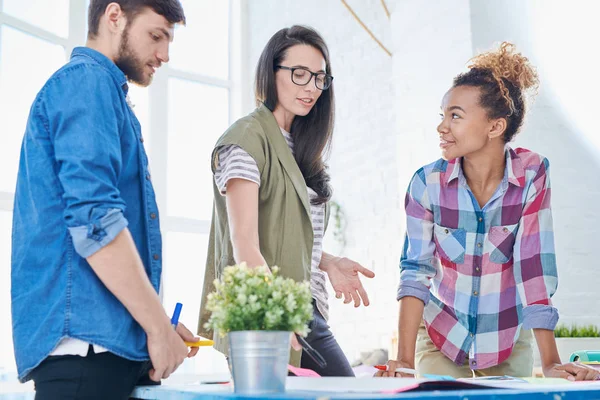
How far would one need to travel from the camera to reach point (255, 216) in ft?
5.18

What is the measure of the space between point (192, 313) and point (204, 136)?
151cm

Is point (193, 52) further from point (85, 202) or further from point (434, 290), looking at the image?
point (85, 202)

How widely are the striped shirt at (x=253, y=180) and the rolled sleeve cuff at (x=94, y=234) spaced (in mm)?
533

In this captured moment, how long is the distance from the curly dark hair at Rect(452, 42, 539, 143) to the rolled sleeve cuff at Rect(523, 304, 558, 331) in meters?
0.58

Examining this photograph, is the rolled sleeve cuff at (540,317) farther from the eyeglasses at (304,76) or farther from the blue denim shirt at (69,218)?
the blue denim shirt at (69,218)

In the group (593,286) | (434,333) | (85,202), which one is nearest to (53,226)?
(85,202)

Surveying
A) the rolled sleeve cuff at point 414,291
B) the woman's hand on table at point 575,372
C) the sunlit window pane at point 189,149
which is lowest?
the woman's hand on table at point 575,372

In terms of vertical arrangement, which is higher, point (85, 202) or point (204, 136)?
point (204, 136)

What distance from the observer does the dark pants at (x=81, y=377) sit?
1067mm

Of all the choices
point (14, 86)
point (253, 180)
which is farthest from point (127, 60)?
point (14, 86)

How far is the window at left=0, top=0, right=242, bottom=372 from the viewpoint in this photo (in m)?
4.93

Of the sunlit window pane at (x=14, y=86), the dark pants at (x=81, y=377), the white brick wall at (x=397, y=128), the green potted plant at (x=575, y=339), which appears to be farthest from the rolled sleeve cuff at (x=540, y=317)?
the sunlit window pane at (x=14, y=86)

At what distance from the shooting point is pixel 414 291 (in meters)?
1.86

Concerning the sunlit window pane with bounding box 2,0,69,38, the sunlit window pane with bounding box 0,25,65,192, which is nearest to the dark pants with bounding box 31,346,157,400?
the sunlit window pane with bounding box 0,25,65,192
